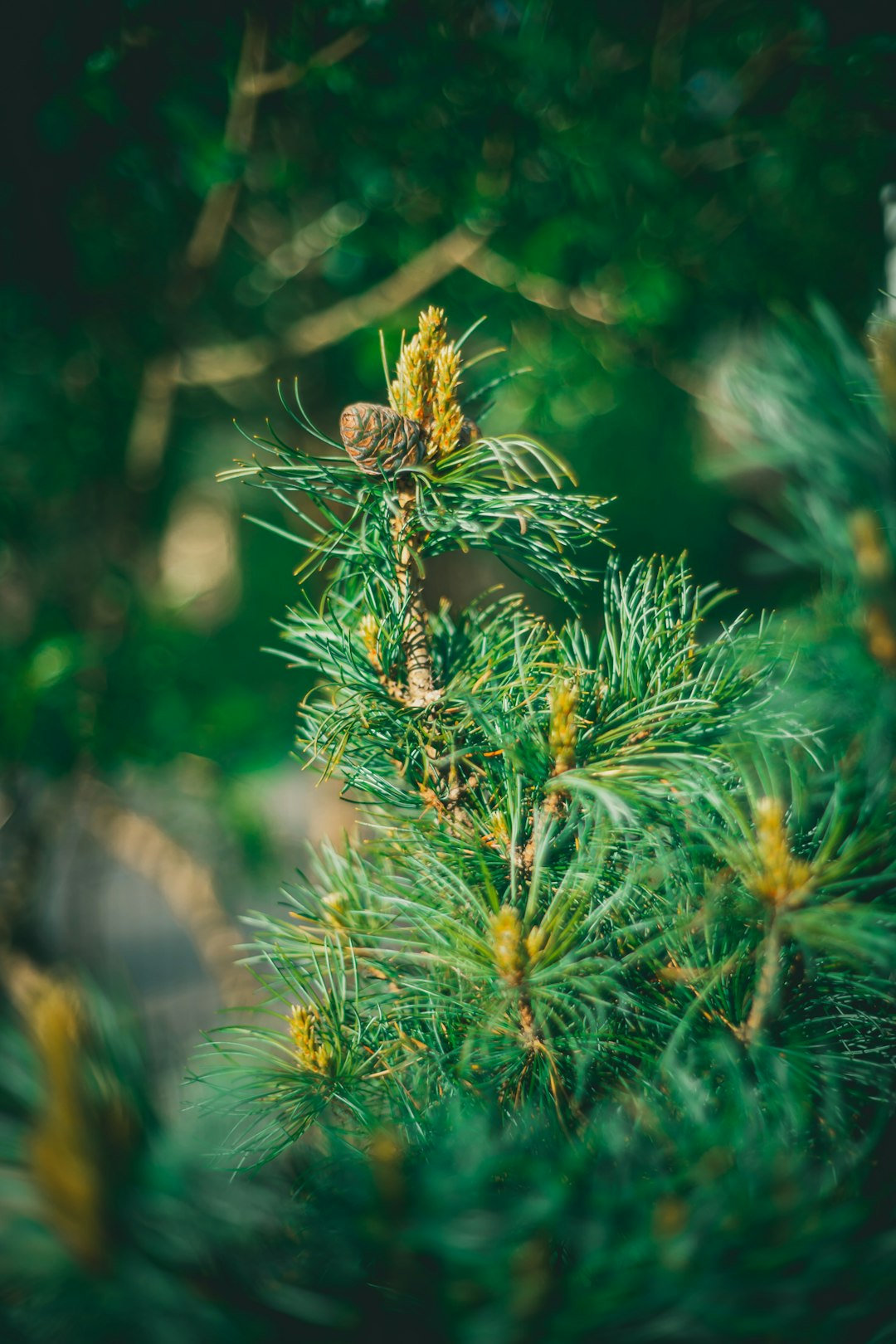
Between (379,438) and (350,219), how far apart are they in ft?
2.33

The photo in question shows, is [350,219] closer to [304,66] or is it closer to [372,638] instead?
[304,66]

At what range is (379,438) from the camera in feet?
0.82

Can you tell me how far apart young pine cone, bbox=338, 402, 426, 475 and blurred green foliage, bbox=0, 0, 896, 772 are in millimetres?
540

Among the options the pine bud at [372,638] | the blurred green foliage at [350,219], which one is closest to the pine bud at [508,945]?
the pine bud at [372,638]

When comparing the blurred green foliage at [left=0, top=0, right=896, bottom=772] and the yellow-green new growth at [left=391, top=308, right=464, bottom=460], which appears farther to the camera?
the blurred green foliage at [left=0, top=0, right=896, bottom=772]

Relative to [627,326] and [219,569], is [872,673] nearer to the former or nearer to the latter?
[627,326]

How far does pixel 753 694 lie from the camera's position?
281mm

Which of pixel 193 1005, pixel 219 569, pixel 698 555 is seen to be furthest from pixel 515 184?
pixel 193 1005

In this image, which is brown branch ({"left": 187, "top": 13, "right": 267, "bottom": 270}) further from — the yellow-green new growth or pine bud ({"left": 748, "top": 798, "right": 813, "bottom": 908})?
pine bud ({"left": 748, "top": 798, "right": 813, "bottom": 908})

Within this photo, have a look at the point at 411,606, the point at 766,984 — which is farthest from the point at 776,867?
the point at 411,606

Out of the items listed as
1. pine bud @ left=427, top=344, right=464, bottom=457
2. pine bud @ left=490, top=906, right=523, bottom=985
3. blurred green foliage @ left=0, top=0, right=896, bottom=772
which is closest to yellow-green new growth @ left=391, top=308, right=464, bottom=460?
pine bud @ left=427, top=344, right=464, bottom=457

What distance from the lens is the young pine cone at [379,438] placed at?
25 cm

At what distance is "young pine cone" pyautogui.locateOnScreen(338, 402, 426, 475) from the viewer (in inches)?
9.7

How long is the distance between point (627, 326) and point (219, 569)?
151 cm
